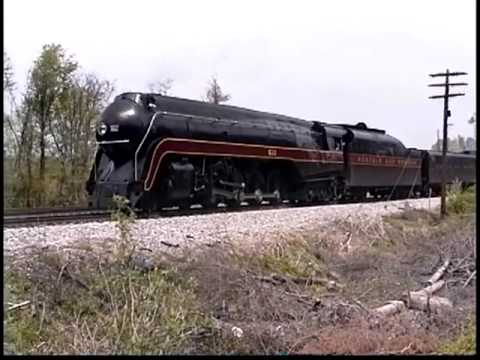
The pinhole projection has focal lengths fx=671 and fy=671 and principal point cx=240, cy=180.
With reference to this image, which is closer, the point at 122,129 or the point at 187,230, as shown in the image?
the point at 187,230

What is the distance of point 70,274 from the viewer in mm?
7633

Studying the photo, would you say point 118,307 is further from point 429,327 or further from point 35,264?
point 429,327

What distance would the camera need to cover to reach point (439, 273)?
11648mm

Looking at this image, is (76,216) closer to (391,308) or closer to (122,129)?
(122,129)

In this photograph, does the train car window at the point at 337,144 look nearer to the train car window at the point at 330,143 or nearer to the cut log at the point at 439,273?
the train car window at the point at 330,143

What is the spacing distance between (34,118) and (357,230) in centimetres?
1780

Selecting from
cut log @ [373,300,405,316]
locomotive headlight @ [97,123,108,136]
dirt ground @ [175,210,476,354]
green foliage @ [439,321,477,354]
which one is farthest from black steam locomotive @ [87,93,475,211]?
green foliage @ [439,321,477,354]

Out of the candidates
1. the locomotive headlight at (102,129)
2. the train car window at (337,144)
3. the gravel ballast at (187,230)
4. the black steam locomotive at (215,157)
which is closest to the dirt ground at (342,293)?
the gravel ballast at (187,230)

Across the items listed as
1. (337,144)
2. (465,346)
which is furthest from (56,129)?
(465,346)

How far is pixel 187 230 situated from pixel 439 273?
4.43 meters

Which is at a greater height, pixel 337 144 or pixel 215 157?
pixel 337 144

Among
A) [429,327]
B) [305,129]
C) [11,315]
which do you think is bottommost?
[429,327]

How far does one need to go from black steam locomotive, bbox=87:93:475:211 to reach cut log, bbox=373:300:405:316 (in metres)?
6.37

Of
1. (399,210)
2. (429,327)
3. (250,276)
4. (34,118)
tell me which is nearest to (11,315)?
(250,276)
